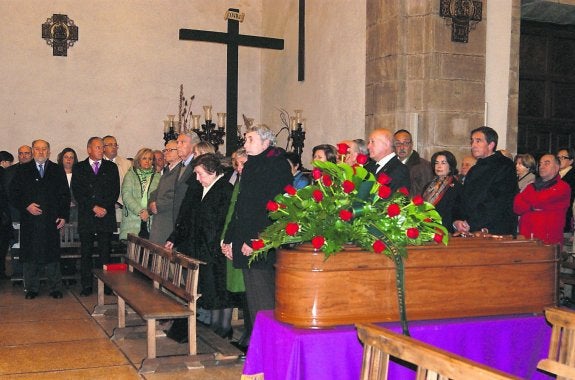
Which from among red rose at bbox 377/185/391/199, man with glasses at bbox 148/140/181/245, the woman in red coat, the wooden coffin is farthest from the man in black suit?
the woman in red coat

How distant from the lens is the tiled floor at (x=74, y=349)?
4.89m

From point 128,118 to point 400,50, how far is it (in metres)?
5.18

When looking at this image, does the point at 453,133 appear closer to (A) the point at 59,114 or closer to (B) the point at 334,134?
(B) the point at 334,134

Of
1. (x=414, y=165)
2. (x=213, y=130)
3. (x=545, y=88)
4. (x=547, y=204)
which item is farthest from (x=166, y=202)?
(x=545, y=88)

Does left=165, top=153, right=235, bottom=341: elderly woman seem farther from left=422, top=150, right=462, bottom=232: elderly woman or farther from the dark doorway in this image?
the dark doorway

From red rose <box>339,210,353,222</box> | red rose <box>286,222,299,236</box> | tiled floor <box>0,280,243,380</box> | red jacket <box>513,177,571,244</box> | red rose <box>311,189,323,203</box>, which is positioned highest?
red rose <box>311,189,323,203</box>

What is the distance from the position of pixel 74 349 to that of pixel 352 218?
3092 millimetres

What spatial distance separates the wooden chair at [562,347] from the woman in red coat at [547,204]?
411 centimetres

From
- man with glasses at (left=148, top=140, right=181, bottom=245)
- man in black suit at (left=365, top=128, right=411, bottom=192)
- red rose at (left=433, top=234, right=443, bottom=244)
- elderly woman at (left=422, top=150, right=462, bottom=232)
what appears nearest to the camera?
red rose at (left=433, top=234, right=443, bottom=244)

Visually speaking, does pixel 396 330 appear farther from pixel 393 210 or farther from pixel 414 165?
pixel 414 165

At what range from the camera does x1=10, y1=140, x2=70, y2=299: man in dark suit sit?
766 cm

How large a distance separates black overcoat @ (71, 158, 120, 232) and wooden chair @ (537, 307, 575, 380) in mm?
5871

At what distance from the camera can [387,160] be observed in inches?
187

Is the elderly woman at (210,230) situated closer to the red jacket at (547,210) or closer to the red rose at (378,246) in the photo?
the red rose at (378,246)
